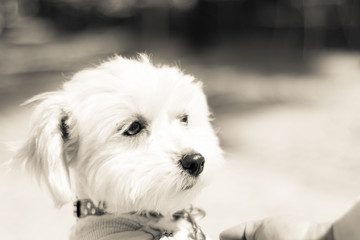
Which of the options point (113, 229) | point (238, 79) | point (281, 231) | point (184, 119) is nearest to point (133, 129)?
point (184, 119)

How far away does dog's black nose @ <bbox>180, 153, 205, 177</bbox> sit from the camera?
7.22 feet

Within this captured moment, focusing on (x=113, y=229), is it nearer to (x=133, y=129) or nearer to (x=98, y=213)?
(x=98, y=213)

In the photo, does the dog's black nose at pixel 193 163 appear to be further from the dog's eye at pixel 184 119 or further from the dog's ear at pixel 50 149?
the dog's ear at pixel 50 149

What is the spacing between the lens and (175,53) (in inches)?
448

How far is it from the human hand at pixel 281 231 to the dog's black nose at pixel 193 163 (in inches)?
13.1

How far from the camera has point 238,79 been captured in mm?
9008

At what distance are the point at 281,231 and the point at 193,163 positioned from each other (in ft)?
1.54

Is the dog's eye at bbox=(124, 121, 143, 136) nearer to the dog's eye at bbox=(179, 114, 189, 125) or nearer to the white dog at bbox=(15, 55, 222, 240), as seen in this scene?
the white dog at bbox=(15, 55, 222, 240)

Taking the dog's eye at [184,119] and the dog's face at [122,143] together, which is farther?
the dog's eye at [184,119]

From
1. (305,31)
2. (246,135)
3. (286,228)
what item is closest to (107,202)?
(286,228)

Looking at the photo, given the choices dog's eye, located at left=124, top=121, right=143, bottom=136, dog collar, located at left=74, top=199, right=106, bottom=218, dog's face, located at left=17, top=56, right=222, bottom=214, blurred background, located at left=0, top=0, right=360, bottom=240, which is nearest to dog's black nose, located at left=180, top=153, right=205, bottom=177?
dog's face, located at left=17, top=56, right=222, bottom=214

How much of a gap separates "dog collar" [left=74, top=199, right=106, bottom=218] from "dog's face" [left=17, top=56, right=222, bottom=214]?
0.04m

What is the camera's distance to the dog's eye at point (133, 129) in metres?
2.33

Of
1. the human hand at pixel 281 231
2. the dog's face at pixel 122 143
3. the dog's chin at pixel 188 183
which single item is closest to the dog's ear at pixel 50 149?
the dog's face at pixel 122 143
